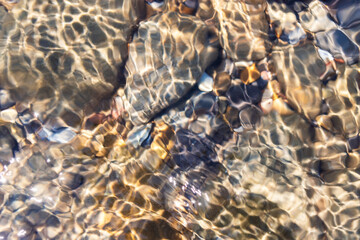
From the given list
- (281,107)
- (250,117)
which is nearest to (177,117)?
(250,117)

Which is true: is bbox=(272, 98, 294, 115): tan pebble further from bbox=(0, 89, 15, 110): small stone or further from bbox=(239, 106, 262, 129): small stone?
bbox=(0, 89, 15, 110): small stone

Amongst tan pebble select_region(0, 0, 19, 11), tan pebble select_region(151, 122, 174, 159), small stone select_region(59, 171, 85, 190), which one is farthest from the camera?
tan pebble select_region(0, 0, 19, 11)

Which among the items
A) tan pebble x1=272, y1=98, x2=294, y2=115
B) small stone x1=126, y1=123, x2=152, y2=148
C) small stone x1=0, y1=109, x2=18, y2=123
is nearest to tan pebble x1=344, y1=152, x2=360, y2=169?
tan pebble x1=272, y1=98, x2=294, y2=115

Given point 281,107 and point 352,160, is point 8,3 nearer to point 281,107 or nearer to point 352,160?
point 281,107

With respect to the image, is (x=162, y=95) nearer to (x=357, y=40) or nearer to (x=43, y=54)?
(x=43, y=54)

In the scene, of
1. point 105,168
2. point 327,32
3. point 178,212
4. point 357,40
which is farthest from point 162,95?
point 357,40

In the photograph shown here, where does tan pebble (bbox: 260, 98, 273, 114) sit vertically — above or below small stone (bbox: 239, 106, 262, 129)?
above

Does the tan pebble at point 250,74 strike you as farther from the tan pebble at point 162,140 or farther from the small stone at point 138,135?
the small stone at point 138,135
